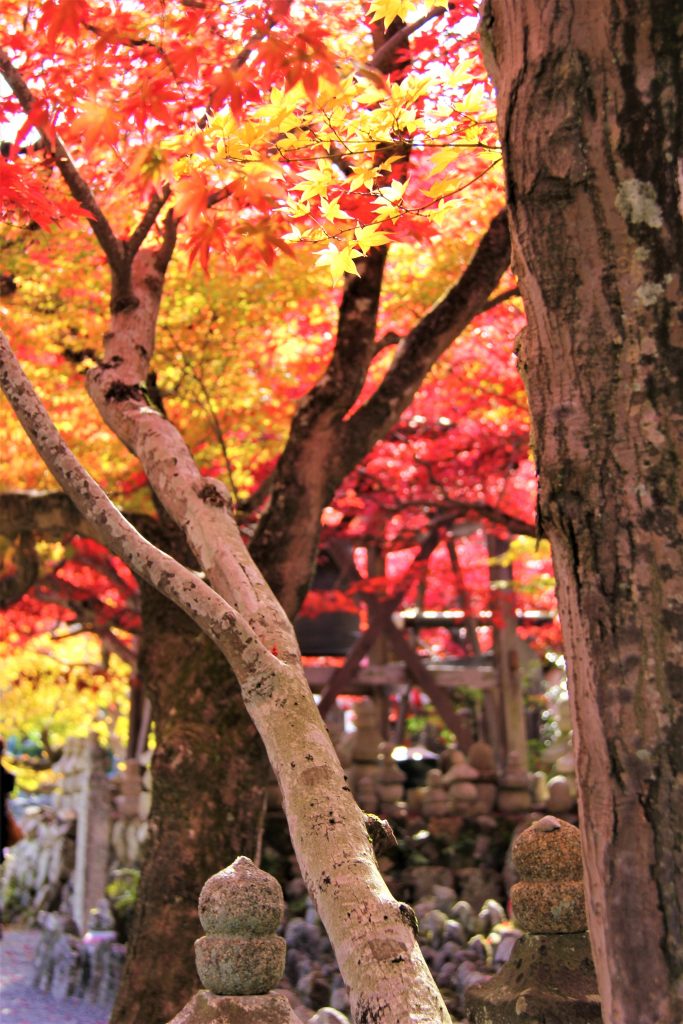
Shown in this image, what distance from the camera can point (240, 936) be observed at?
2.80 meters

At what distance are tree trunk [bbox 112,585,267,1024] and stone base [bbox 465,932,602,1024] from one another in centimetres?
228

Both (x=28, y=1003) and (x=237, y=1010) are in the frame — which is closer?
(x=237, y=1010)

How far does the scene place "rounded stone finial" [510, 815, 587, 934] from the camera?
330cm

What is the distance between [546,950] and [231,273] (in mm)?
5403

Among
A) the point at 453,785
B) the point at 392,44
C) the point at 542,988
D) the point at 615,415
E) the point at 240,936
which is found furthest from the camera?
the point at 453,785

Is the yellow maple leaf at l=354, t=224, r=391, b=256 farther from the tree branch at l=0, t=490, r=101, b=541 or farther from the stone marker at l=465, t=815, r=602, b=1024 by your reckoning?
the tree branch at l=0, t=490, r=101, b=541

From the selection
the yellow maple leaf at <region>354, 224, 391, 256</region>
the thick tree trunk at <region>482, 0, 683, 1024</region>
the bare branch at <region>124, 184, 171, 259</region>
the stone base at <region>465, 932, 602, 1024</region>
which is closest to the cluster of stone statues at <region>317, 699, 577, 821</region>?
the bare branch at <region>124, 184, 171, 259</region>

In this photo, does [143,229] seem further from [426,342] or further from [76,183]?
[426,342]

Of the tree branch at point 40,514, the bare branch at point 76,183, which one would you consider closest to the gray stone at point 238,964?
the bare branch at point 76,183

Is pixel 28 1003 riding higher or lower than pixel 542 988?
lower

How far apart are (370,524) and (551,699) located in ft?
20.5

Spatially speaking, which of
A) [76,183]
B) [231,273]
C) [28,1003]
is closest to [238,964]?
[76,183]

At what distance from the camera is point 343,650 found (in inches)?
560

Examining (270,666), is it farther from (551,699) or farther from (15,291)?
(551,699)
